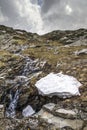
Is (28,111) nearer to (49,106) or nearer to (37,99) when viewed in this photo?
(37,99)

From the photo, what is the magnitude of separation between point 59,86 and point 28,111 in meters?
2.07

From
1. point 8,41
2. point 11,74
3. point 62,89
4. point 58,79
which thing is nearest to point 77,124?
point 62,89

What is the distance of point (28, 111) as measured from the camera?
560 inches

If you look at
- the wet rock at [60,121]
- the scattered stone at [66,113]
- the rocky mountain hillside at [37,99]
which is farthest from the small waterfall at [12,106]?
the scattered stone at [66,113]

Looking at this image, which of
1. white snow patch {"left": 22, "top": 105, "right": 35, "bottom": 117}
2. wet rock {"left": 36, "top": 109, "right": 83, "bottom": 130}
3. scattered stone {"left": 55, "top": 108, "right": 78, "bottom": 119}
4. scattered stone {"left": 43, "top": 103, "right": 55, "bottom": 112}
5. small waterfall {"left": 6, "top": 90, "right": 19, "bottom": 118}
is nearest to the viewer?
wet rock {"left": 36, "top": 109, "right": 83, "bottom": 130}

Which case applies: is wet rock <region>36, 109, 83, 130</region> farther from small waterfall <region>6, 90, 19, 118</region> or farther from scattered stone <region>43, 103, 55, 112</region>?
small waterfall <region>6, 90, 19, 118</region>

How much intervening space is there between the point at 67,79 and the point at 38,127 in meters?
4.09

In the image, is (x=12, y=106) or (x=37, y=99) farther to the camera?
(x=12, y=106)

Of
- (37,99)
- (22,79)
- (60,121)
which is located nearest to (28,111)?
(37,99)

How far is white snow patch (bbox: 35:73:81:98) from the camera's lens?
14.2 meters

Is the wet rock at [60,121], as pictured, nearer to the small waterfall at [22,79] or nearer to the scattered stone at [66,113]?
the scattered stone at [66,113]

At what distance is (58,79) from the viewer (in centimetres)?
1548

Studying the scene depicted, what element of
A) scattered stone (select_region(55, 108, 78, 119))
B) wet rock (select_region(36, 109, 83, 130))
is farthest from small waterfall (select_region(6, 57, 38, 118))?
scattered stone (select_region(55, 108, 78, 119))

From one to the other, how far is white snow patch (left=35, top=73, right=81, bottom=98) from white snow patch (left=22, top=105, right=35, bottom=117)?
3.28 ft
